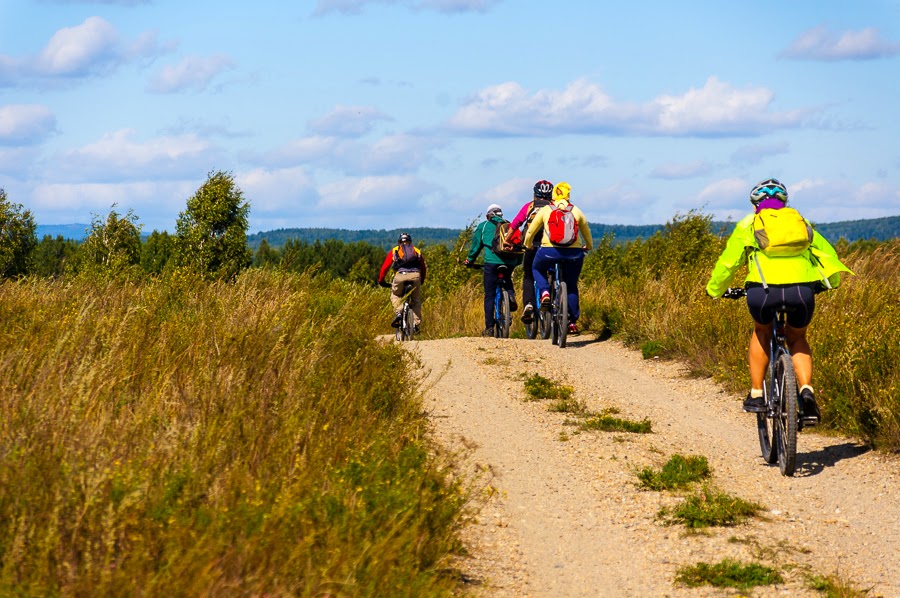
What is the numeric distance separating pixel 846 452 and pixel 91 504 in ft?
20.5

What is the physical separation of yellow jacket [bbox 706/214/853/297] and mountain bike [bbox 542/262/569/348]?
21.1ft

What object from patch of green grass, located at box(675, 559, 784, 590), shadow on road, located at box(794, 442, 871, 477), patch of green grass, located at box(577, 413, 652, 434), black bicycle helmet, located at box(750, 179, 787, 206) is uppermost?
black bicycle helmet, located at box(750, 179, 787, 206)

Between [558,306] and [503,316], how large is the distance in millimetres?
2302

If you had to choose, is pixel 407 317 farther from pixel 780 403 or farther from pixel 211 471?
pixel 211 471

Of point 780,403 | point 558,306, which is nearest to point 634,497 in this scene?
point 780,403

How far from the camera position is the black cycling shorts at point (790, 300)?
23.7ft

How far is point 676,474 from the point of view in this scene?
23.8 feet

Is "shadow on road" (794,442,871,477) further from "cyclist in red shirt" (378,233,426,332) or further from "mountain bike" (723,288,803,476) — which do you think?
"cyclist in red shirt" (378,233,426,332)

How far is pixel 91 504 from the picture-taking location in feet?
13.3

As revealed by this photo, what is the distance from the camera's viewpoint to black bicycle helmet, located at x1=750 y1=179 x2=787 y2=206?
765 centimetres

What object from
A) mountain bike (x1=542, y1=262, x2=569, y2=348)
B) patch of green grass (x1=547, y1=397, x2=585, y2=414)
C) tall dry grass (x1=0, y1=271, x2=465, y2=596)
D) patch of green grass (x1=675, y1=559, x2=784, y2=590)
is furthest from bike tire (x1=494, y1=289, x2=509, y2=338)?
patch of green grass (x1=675, y1=559, x2=784, y2=590)

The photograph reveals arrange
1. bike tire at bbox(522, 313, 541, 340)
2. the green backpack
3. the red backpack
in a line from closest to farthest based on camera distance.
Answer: the green backpack → the red backpack → bike tire at bbox(522, 313, 541, 340)

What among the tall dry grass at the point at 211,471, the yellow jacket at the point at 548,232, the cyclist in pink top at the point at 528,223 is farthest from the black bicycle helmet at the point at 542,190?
the tall dry grass at the point at 211,471

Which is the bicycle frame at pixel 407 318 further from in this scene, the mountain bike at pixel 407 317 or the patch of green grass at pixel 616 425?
the patch of green grass at pixel 616 425
